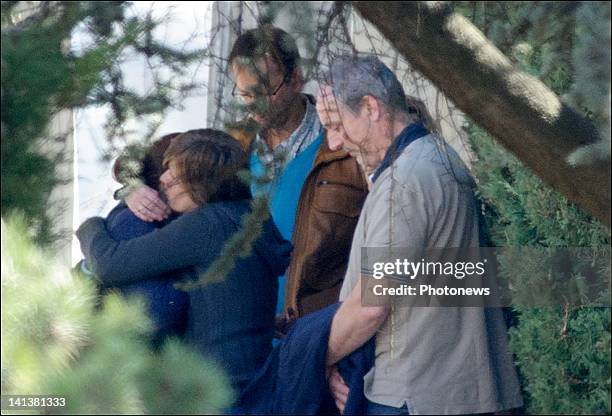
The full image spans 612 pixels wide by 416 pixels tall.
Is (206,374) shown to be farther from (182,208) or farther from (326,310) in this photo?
(182,208)

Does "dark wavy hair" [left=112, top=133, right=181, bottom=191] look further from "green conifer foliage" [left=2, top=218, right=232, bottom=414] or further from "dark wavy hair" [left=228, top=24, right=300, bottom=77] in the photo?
"green conifer foliage" [left=2, top=218, right=232, bottom=414]

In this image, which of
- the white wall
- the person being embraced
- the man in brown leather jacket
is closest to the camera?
the white wall

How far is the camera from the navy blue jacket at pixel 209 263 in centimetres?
431

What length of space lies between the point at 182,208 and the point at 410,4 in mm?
1948

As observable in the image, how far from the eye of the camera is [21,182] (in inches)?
104

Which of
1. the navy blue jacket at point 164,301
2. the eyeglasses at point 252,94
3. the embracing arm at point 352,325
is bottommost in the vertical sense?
the embracing arm at point 352,325

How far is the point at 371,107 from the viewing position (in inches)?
163

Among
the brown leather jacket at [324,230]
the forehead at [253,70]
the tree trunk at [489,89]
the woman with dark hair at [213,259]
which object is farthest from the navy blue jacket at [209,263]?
the tree trunk at [489,89]

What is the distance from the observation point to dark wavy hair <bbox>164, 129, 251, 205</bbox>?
4301 millimetres

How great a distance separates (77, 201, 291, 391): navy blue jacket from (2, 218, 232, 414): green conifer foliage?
194 centimetres

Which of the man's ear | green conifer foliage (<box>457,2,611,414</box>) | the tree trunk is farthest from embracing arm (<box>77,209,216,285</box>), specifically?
the tree trunk

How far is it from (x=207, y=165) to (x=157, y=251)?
1.11 ft

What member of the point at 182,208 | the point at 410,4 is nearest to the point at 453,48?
the point at 410,4

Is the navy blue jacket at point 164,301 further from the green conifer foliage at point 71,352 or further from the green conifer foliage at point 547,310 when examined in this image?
the green conifer foliage at point 71,352
